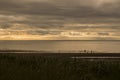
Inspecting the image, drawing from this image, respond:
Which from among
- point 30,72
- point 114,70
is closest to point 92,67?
point 114,70

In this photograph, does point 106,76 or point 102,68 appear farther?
point 102,68

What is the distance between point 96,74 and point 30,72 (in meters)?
3.87

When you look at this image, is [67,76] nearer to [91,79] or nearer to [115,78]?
[91,79]

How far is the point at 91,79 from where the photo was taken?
14.3m

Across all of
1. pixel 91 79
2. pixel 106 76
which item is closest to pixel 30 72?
pixel 91 79

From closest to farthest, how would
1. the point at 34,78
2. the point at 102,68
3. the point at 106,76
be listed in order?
the point at 34,78
the point at 106,76
the point at 102,68

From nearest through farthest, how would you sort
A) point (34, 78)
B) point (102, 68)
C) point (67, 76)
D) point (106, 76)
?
point (34, 78) < point (67, 76) < point (106, 76) < point (102, 68)

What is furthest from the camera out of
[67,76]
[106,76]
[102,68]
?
[102,68]

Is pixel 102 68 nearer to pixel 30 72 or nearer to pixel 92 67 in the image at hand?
pixel 92 67

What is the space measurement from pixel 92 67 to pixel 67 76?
13.0 ft

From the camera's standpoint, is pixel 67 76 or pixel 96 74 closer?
pixel 67 76

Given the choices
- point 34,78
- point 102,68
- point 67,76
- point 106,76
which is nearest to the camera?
point 34,78

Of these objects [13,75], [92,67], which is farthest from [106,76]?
[13,75]

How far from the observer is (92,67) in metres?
17.9
